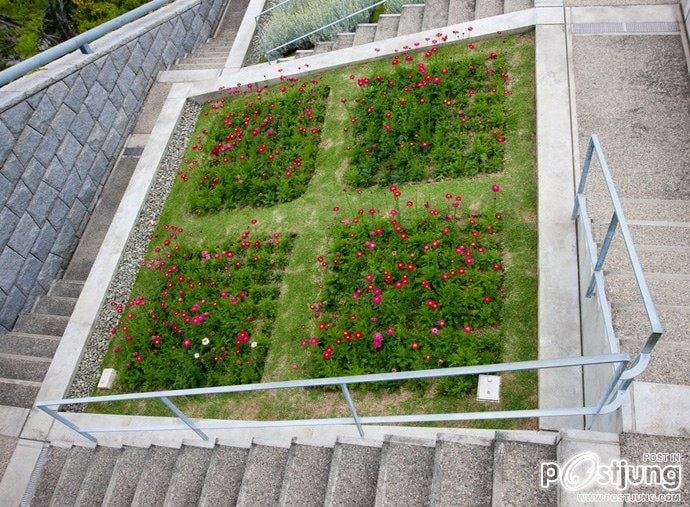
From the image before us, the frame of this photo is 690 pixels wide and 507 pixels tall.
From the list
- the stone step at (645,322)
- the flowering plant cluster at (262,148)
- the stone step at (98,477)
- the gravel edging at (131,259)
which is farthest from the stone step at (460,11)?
the stone step at (98,477)

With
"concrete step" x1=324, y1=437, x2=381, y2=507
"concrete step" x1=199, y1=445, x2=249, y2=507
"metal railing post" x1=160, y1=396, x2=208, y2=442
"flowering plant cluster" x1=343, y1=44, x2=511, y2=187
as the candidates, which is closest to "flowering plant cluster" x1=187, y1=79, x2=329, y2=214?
"flowering plant cluster" x1=343, y1=44, x2=511, y2=187

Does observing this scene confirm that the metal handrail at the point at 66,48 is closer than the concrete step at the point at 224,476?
No

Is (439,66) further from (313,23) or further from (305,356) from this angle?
(305,356)

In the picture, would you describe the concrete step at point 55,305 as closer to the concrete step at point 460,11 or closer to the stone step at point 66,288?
the stone step at point 66,288

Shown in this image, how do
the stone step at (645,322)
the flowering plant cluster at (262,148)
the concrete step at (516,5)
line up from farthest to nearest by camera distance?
the concrete step at (516,5)
the flowering plant cluster at (262,148)
the stone step at (645,322)

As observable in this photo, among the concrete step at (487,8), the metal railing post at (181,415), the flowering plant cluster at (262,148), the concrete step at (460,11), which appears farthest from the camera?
the concrete step at (460,11)

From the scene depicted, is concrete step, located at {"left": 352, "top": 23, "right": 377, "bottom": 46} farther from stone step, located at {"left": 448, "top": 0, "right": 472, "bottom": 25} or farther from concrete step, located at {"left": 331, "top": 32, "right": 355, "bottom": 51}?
stone step, located at {"left": 448, "top": 0, "right": 472, "bottom": 25}

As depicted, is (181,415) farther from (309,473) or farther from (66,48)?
(66,48)

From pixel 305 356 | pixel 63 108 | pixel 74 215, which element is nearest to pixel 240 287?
pixel 305 356

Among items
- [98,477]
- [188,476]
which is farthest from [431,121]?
[98,477]
